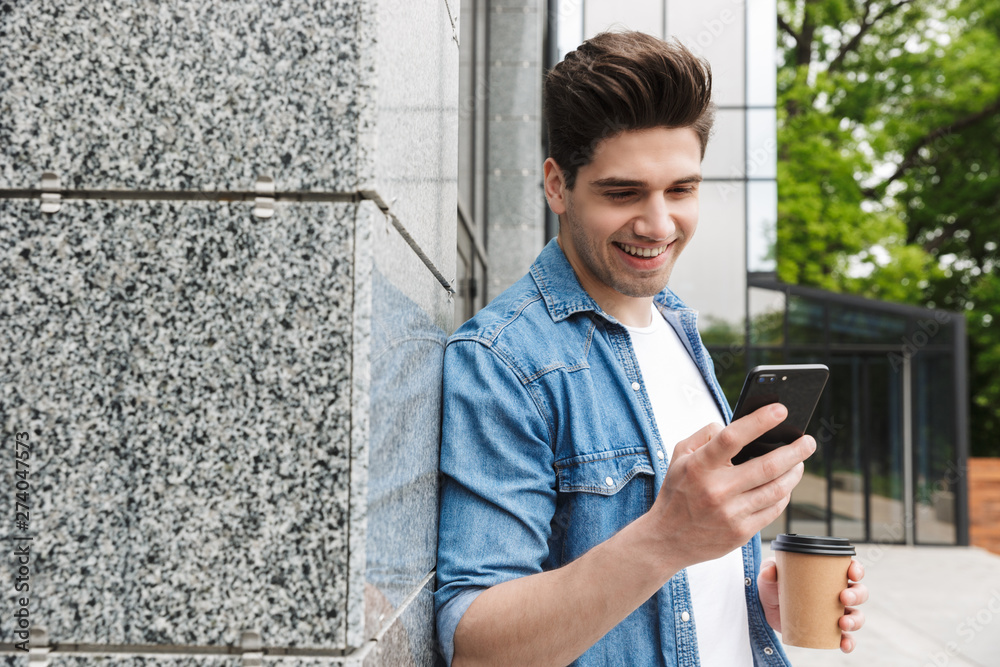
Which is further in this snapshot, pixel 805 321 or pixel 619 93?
pixel 805 321

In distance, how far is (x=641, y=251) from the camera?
6.13ft

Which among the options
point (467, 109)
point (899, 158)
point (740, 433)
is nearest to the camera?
point (740, 433)

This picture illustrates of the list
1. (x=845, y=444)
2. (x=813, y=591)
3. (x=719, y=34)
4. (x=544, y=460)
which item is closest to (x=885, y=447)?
(x=845, y=444)

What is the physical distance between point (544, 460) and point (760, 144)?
11.8m

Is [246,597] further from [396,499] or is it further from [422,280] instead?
[422,280]

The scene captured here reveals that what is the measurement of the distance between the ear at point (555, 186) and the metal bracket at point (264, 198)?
1.01 m

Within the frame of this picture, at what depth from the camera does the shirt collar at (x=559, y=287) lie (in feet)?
A: 6.09

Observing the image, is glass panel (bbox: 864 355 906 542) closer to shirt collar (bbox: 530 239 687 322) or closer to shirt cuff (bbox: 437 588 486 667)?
shirt collar (bbox: 530 239 687 322)

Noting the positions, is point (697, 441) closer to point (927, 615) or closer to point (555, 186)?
point (555, 186)

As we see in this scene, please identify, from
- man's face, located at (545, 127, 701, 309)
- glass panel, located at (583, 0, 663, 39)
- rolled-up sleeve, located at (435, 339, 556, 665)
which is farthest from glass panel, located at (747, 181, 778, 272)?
rolled-up sleeve, located at (435, 339, 556, 665)

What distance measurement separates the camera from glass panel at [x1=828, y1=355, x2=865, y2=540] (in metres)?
13.9

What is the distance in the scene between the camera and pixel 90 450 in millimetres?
1051

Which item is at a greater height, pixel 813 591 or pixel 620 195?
pixel 620 195

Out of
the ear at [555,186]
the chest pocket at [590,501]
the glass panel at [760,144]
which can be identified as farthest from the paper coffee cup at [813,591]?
the glass panel at [760,144]
